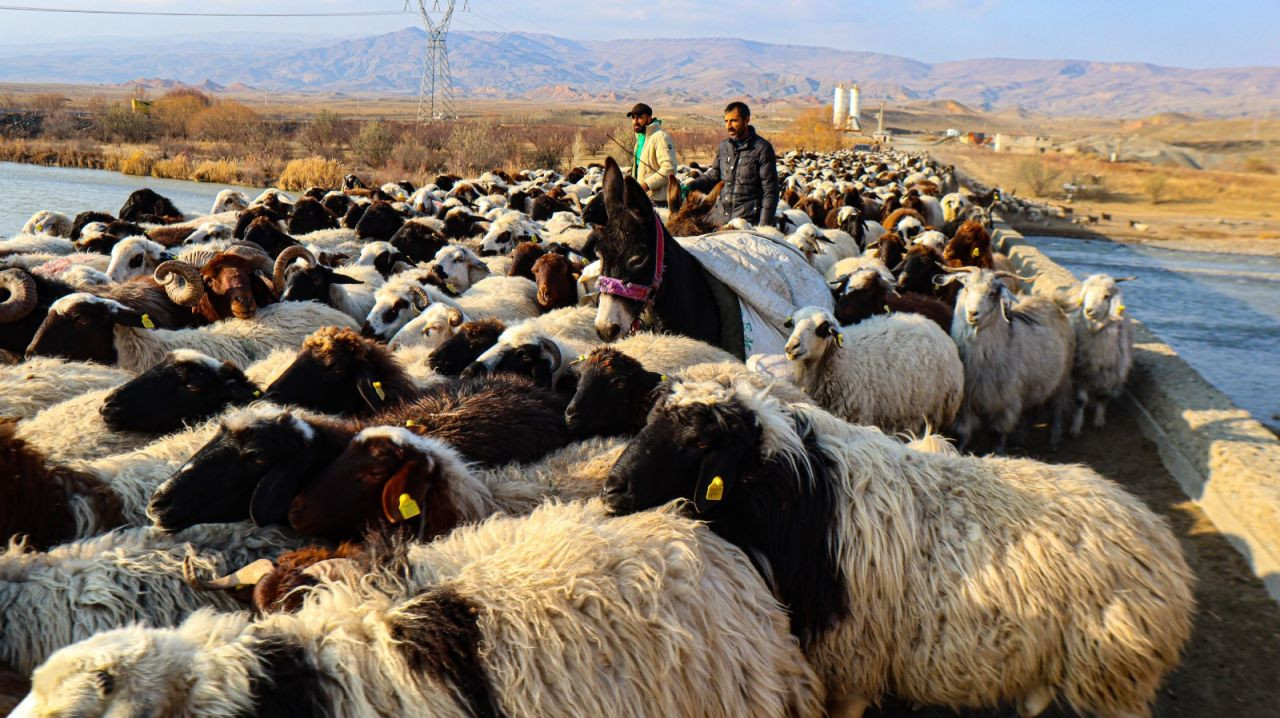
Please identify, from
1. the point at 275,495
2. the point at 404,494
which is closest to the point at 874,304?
the point at 404,494

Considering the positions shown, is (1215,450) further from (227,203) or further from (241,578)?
(227,203)

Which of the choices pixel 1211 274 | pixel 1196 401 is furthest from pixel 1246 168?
pixel 1196 401

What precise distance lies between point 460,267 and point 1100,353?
21.6 feet

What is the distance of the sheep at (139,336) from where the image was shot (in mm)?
5406

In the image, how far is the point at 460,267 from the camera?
944 cm

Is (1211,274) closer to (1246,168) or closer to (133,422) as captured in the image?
(133,422)

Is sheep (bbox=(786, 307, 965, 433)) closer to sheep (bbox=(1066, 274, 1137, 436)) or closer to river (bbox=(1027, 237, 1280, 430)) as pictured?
sheep (bbox=(1066, 274, 1137, 436))

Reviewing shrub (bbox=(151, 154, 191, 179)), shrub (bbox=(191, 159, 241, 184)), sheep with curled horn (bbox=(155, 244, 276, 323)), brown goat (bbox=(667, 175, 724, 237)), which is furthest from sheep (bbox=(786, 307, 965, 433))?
shrub (bbox=(151, 154, 191, 179))

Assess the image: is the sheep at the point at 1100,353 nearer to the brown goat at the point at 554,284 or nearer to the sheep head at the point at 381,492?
the brown goat at the point at 554,284

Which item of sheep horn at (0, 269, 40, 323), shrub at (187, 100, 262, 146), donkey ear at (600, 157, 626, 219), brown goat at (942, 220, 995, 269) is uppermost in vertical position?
shrub at (187, 100, 262, 146)

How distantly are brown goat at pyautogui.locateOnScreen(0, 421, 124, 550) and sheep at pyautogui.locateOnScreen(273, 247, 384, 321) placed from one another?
370 centimetres

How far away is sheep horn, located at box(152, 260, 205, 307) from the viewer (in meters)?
6.33

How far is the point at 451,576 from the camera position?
2.46 meters

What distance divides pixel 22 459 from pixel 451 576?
199 centimetres
